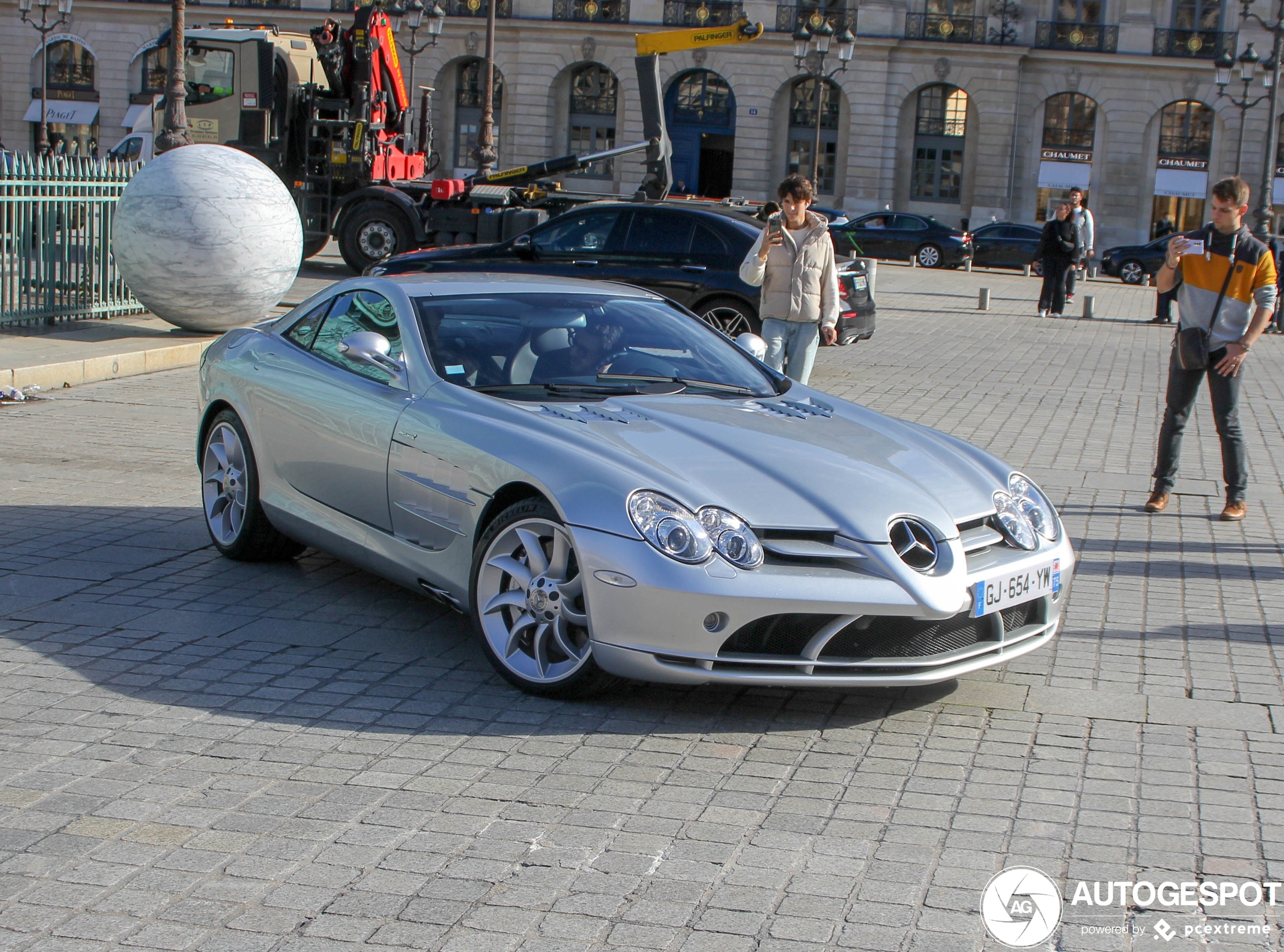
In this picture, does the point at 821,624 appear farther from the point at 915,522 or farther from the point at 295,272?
the point at 295,272

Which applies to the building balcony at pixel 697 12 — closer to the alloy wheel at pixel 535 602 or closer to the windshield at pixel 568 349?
the windshield at pixel 568 349

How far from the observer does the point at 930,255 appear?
3988 cm

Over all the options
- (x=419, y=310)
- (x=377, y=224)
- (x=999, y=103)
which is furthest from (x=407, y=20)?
(x=419, y=310)

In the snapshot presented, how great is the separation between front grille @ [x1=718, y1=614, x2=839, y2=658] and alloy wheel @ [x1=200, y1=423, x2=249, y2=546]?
2808mm

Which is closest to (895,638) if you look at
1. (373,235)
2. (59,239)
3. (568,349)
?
(568,349)

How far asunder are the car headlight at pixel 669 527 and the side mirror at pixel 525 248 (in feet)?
33.7

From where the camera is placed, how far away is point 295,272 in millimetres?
14414

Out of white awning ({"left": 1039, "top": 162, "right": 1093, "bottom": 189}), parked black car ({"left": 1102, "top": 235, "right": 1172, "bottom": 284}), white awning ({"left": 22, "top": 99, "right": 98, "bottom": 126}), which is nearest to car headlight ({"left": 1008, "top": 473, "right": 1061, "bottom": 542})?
parked black car ({"left": 1102, "top": 235, "right": 1172, "bottom": 284})

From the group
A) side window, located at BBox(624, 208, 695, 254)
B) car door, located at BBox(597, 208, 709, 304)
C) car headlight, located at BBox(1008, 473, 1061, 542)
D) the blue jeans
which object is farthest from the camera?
side window, located at BBox(624, 208, 695, 254)

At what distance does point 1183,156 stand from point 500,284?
170 ft

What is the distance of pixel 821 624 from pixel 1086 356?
14.0m

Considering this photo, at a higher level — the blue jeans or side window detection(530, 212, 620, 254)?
side window detection(530, 212, 620, 254)

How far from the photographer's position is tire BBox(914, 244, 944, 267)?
39.7 metres

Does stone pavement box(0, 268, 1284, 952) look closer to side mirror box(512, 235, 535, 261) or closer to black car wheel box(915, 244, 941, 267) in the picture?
side mirror box(512, 235, 535, 261)
